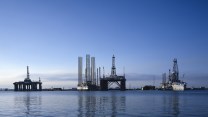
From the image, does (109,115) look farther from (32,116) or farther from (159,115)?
(32,116)

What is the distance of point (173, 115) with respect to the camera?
4541 centimetres

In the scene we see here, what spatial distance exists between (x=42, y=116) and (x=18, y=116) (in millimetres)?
3757

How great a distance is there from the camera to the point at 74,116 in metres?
44.5

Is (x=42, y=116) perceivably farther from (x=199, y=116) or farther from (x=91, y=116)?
(x=199, y=116)

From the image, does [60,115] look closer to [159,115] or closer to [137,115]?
[137,115]

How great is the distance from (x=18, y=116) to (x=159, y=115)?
1981 cm

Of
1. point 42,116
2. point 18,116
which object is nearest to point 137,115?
point 42,116

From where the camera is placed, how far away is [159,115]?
4534 centimetres

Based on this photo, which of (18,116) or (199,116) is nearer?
(199,116)

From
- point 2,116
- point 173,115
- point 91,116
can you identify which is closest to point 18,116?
point 2,116

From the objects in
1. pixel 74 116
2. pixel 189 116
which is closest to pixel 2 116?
pixel 74 116

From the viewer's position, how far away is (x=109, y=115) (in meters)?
45.4

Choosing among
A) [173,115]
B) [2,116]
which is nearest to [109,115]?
[173,115]

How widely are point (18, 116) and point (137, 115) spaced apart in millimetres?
16780
